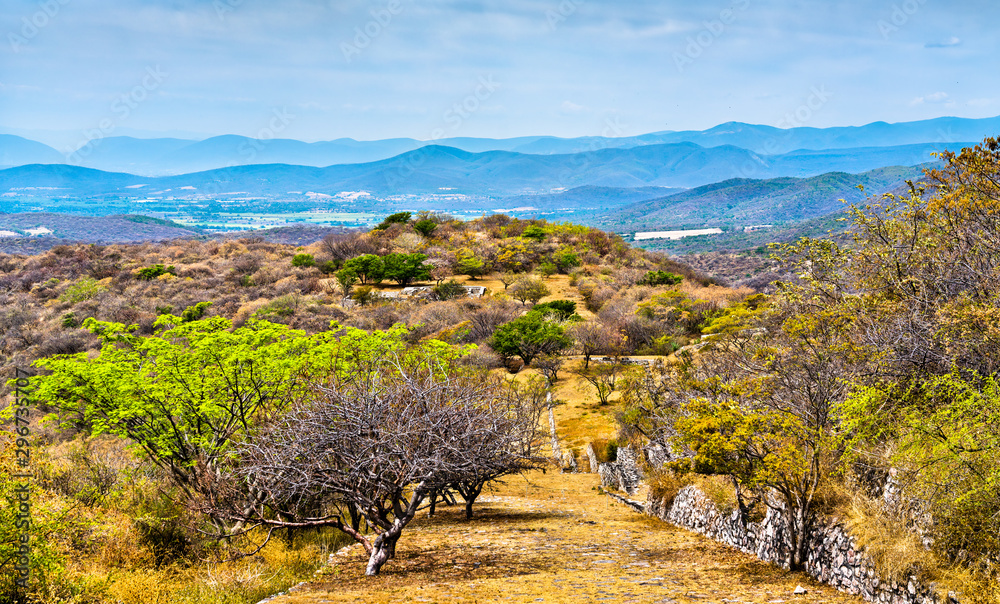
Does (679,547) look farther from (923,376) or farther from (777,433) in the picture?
(923,376)

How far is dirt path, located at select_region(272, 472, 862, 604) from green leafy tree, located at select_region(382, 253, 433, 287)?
42.4 meters

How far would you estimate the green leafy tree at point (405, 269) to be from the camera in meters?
55.5

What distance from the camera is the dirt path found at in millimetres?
7461

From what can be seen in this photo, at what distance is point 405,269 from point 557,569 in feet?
158

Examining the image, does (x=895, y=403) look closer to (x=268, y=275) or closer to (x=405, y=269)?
(x=405, y=269)

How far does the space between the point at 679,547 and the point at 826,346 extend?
497 cm

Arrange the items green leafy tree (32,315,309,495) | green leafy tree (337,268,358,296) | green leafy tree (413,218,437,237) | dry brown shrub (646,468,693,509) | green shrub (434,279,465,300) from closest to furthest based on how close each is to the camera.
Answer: green leafy tree (32,315,309,495)
dry brown shrub (646,468,693,509)
green shrub (434,279,465,300)
green leafy tree (337,268,358,296)
green leafy tree (413,218,437,237)

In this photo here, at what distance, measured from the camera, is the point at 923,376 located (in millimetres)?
9242

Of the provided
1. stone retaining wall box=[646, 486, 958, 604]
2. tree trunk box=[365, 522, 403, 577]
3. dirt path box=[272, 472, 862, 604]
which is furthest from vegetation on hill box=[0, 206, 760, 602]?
stone retaining wall box=[646, 486, 958, 604]

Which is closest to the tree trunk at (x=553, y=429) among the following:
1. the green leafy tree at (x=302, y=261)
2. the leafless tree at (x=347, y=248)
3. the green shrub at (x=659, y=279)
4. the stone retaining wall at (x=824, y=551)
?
the stone retaining wall at (x=824, y=551)

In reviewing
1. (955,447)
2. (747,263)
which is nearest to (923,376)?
(955,447)

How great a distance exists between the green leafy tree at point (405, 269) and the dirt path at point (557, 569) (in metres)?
42.4

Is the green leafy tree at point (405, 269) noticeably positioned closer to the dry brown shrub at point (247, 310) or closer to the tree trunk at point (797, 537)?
the dry brown shrub at point (247, 310)

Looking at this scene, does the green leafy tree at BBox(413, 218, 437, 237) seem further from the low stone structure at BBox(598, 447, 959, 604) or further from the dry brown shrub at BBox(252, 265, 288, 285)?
the low stone structure at BBox(598, 447, 959, 604)
